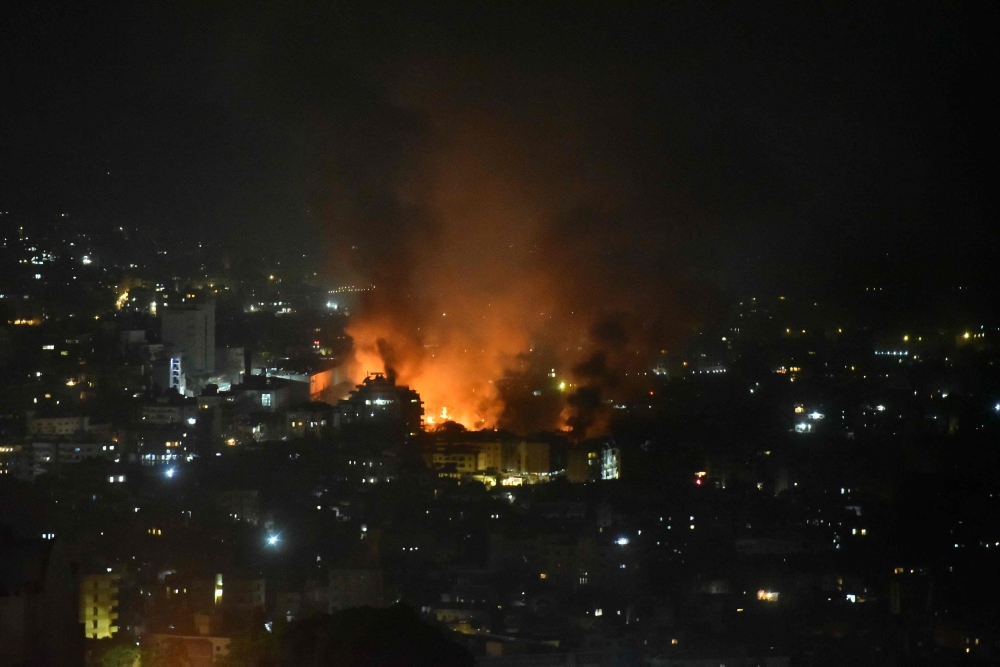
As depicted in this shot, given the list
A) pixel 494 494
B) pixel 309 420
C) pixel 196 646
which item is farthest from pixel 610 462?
pixel 196 646

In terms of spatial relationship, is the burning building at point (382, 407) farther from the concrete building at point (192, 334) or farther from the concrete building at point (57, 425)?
the concrete building at point (57, 425)

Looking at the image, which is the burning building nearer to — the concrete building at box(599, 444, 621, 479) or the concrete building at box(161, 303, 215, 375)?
the concrete building at box(599, 444, 621, 479)

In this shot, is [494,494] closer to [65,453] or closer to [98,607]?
[65,453]

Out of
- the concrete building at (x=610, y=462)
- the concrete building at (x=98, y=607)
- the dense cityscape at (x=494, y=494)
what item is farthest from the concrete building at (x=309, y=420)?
the concrete building at (x=98, y=607)

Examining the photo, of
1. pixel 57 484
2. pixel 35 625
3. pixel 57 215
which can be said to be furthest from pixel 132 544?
pixel 57 215

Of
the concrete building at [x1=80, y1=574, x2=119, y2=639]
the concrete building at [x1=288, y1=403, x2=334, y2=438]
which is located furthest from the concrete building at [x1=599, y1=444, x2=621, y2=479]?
the concrete building at [x1=80, y1=574, x2=119, y2=639]

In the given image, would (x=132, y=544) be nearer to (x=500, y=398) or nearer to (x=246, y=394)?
(x=246, y=394)
